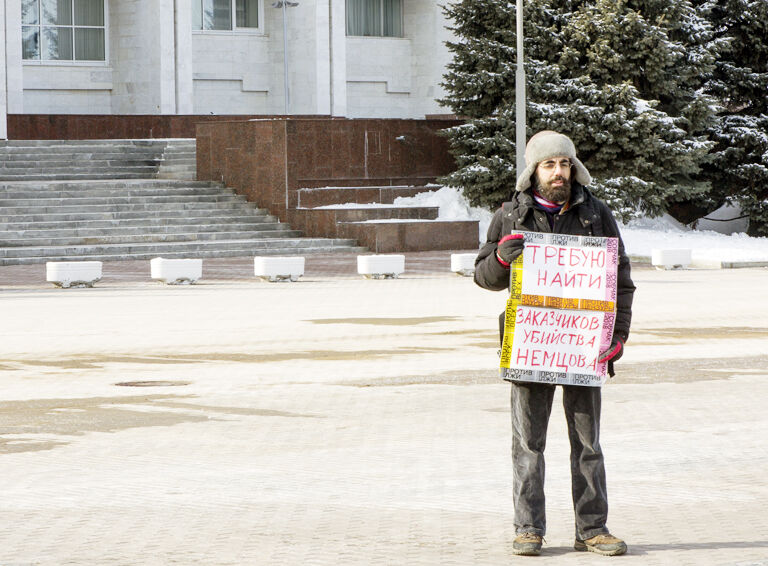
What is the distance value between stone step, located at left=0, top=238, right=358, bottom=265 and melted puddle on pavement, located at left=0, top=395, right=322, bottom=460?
60.5 feet

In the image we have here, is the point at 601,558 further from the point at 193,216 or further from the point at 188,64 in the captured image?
the point at 188,64

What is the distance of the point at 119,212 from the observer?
32781 mm

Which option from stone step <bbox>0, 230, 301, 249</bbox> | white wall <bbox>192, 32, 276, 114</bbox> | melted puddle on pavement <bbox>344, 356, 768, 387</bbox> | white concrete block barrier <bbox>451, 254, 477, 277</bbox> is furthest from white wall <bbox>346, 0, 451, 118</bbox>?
melted puddle on pavement <bbox>344, 356, 768, 387</bbox>

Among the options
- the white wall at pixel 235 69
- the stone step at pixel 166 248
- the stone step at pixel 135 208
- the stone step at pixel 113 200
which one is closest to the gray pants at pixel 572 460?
the stone step at pixel 166 248

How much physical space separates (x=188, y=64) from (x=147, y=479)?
39.8 meters

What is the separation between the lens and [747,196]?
3778 centimetres

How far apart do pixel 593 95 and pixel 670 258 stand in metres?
7.49

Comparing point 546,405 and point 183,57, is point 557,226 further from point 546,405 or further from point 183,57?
point 183,57

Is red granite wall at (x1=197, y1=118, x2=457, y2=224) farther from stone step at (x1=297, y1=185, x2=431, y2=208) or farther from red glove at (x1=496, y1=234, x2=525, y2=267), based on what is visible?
red glove at (x1=496, y1=234, x2=525, y2=267)

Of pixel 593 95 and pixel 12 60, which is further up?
pixel 12 60

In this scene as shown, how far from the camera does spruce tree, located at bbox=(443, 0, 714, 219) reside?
3394cm

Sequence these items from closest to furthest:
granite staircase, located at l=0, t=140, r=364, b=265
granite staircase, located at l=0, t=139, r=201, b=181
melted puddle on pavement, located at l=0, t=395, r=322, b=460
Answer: melted puddle on pavement, located at l=0, t=395, r=322, b=460, granite staircase, located at l=0, t=140, r=364, b=265, granite staircase, located at l=0, t=139, r=201, b=181

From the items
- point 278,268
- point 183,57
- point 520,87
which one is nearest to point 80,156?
point 183,57

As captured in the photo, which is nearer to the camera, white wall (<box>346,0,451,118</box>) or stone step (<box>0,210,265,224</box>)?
stone step (<box>0,210,265,224</box>)
